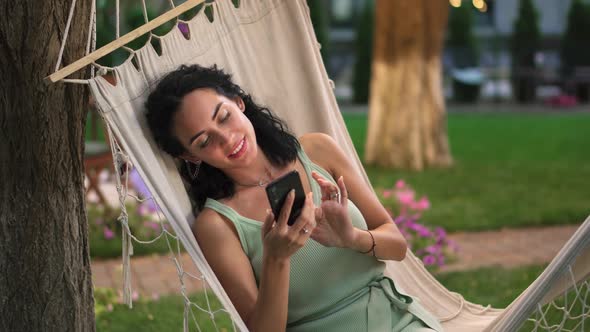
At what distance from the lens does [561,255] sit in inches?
74.5

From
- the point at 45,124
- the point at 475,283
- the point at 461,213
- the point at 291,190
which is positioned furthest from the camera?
the point at 461,213

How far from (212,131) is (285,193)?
284 millimetres

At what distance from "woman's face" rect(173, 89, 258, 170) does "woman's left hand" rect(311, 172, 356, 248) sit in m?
0.19

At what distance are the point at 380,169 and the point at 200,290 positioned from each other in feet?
13.8

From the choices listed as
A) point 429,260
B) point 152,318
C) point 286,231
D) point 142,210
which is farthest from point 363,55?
point 286,231

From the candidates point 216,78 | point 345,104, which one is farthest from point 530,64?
point 216,78

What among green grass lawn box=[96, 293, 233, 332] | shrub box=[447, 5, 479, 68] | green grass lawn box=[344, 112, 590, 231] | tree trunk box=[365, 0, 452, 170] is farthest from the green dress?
shrub box=[447, 5, 479, 68]

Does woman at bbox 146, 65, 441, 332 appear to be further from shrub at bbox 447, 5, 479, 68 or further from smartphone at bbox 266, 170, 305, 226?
shrub at bbox 447, 5, 479, 68

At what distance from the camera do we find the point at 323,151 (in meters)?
2.17

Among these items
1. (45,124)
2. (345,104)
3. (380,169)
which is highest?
(45,124)

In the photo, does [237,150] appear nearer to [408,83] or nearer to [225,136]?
[225,136]

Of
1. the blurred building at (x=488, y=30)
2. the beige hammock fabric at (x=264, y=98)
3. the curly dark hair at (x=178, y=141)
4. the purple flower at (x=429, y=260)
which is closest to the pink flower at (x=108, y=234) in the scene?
the purple flower at (x=429, y=260)

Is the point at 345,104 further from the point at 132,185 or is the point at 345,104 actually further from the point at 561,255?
the point at 561,255

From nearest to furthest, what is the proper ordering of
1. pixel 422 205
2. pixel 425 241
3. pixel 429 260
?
pixel 429 260 → pixel 425 241 → pixel 422 205
